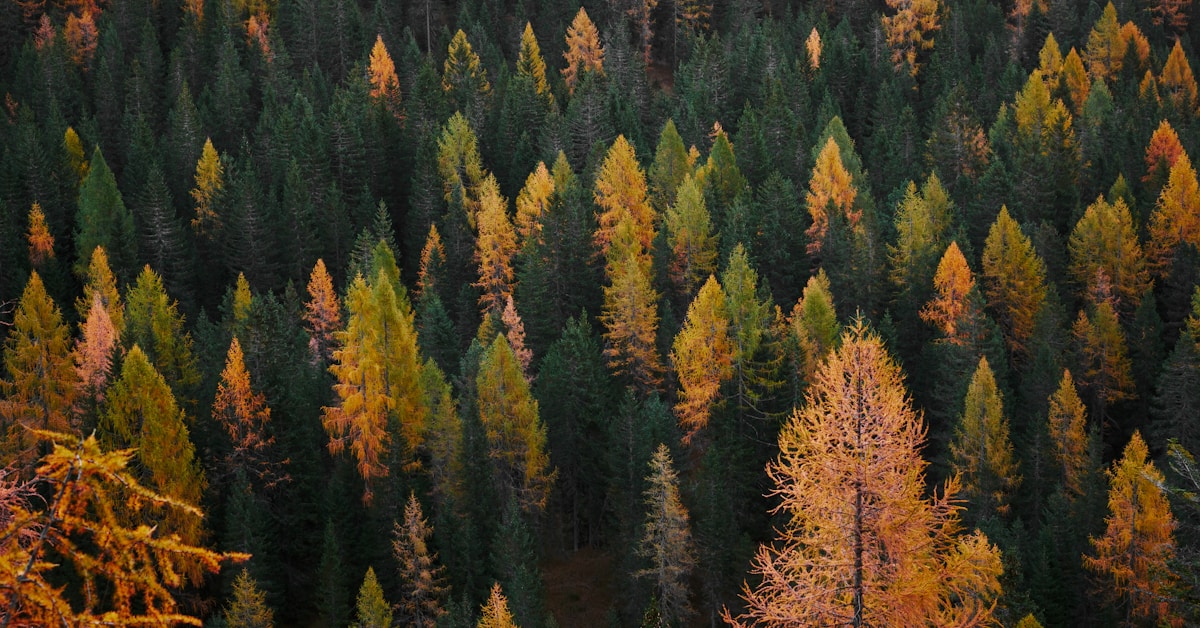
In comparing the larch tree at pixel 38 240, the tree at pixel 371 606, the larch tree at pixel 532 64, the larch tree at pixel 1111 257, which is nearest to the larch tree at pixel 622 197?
the larch tree at pixel 532 64

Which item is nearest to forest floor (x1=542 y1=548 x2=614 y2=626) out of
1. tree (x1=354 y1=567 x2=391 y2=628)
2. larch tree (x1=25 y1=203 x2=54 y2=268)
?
tree (x1=354 y1=567 x2=391 y2=628)

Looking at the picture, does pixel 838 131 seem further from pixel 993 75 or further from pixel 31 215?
pixel 31 215

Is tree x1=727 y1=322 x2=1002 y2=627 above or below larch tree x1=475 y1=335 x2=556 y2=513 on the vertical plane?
below

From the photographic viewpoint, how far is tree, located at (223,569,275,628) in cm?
4753

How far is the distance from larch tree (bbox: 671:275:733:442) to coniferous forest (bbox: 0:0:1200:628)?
9.6 inches

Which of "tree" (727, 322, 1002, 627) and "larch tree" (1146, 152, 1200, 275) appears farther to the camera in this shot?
"larch tree" (1146, 152, 1200, 275)

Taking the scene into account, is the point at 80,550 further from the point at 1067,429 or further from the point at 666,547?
the point at 1067,429

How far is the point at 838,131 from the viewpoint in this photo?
285 feet

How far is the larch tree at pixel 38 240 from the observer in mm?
82100

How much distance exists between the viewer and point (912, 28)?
378ft

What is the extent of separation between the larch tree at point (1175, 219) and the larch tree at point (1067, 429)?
2222 centimetres

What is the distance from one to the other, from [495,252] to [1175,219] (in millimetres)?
44375

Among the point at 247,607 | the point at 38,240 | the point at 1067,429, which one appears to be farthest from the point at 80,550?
the point at 38,240

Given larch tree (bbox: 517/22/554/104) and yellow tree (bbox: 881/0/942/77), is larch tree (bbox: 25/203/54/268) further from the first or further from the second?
yellow tree (bbox: 881/0/942/77)
